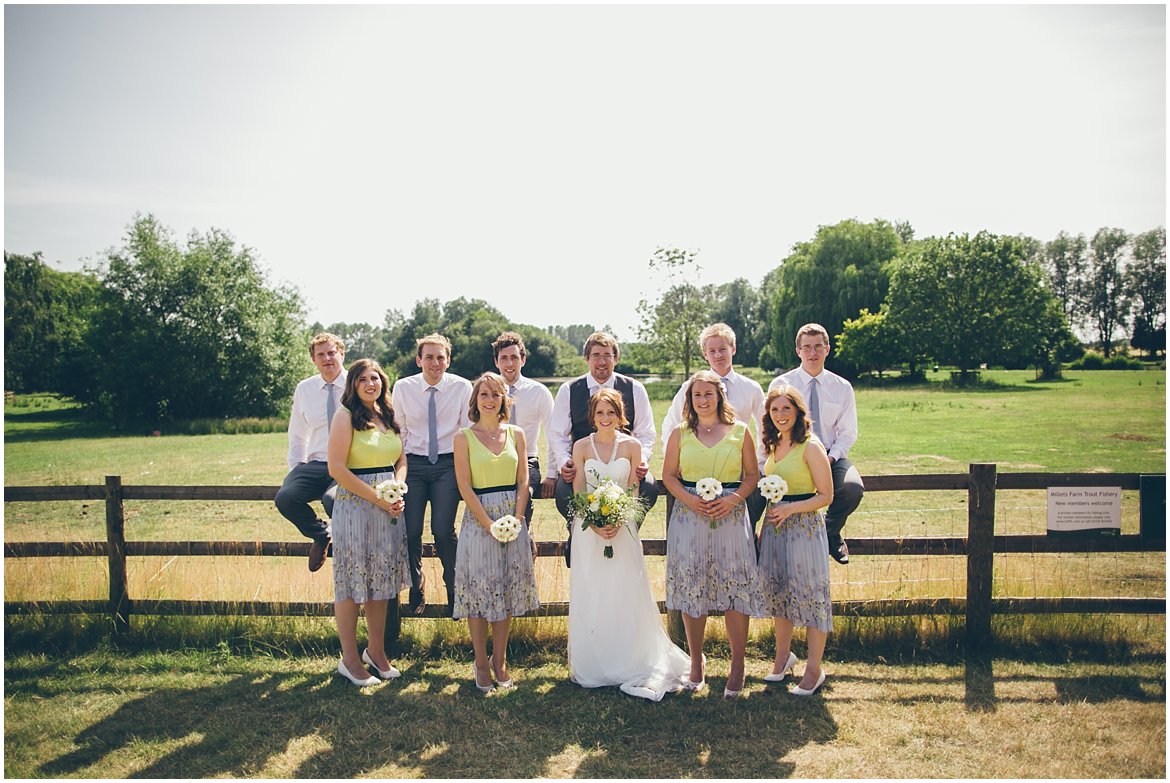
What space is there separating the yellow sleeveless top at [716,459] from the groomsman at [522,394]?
1602mm

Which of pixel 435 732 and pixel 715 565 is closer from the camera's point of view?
pixel 435 732

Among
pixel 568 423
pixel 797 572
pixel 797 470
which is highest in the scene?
pixel 568 423

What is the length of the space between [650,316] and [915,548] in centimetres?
4275

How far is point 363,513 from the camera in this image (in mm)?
5633

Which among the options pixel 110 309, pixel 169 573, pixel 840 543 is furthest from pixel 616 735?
pixel 110 309

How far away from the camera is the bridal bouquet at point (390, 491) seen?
17.9 ft

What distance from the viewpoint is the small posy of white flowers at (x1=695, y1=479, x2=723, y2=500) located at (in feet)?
17.0

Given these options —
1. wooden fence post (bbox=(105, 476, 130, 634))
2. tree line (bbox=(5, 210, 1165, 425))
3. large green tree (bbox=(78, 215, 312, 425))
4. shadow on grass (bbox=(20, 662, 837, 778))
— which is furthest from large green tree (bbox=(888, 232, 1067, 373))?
wooden fence post (bbox=(105, 476, 130, 634))

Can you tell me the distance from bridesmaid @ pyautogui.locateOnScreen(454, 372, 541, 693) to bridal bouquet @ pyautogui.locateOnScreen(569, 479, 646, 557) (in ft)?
1.71

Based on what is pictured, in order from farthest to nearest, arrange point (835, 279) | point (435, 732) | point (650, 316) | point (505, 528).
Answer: point (835, 279)
point (650, 316)
point (505, 528)
point (435, 732)

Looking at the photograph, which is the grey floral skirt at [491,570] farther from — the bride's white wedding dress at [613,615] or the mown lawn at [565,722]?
the mown lawn at [565,722]

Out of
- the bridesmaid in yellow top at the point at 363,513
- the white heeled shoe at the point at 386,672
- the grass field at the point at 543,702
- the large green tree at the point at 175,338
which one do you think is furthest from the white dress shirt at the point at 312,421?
the large green tree at the point at 175,338

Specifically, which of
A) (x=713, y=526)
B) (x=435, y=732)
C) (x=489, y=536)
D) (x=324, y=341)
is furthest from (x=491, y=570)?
(x=324, y=341)

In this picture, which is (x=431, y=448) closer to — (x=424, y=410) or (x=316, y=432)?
(x=424, y=410)
